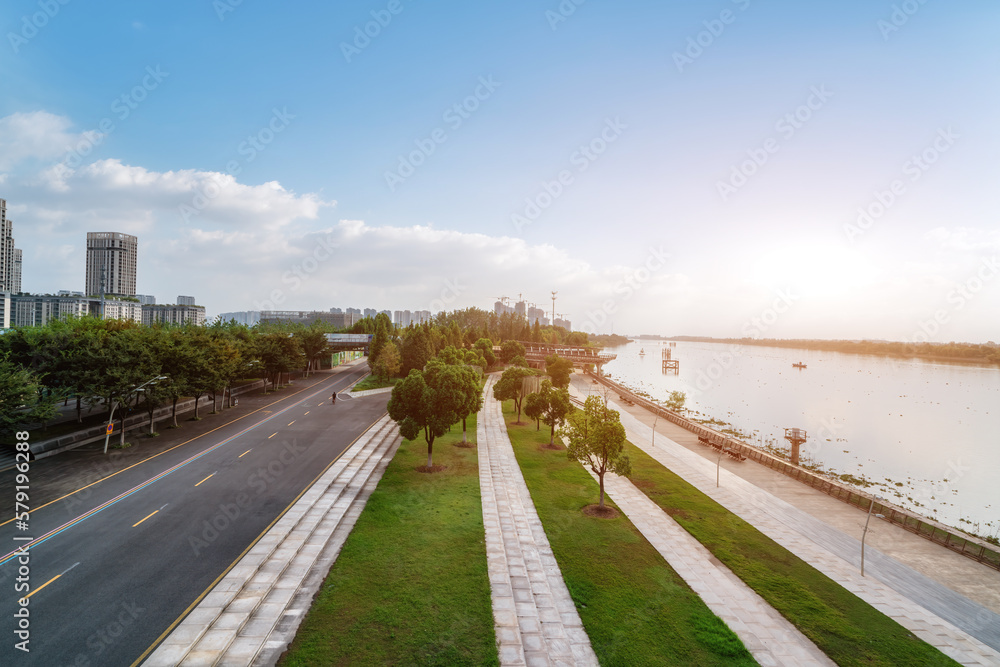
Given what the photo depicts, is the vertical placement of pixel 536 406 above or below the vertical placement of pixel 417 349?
below

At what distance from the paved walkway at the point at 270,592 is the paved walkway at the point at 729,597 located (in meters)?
13.6

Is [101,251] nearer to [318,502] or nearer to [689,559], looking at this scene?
[318,502]

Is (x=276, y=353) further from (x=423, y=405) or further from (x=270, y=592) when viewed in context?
(x=270, y=592)

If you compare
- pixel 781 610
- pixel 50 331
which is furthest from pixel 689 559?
pixel 50 331

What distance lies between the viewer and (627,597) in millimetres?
15023

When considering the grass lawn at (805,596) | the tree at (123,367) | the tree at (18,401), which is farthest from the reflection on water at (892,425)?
the tree at (18,401)

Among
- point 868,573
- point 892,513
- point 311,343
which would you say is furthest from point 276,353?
point 892,513

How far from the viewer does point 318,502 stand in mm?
22250

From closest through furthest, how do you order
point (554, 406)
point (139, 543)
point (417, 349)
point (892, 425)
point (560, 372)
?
1. point (139, 543)
2. point (554, 406)
3. point (892, 425)
4. point (560, 372)
5. point (417, 349)

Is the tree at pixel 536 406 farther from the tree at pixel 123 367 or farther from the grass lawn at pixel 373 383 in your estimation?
the tree at pixel 123 367

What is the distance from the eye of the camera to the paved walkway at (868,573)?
14.3 metres

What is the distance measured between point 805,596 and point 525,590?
10.1 m

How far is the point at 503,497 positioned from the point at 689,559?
9.77 m

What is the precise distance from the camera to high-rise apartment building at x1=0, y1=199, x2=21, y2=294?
12056 cm
